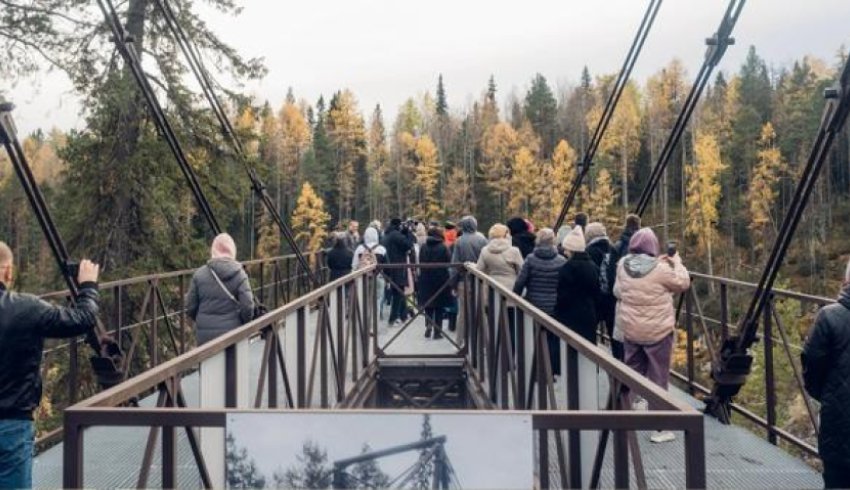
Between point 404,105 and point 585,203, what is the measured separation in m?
43.1

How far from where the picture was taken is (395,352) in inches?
414

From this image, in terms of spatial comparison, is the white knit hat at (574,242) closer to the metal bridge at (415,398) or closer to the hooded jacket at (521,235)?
the metal bridge at (415,398)

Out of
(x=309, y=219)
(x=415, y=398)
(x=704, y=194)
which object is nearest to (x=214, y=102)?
(x=415, y=398)

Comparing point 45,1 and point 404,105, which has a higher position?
point 404,105

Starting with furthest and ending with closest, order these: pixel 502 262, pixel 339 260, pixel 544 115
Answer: pixel 544 115 < pixel 339 260 < pixel 502 262

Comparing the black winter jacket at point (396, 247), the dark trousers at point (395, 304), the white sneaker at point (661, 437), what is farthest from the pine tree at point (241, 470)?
the black winter jacket at point (396, 247)

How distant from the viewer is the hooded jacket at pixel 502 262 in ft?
26.5

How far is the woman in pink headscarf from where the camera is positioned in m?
5.65

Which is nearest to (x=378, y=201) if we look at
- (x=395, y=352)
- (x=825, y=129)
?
(x=395, y=352)

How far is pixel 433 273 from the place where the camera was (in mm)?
10469

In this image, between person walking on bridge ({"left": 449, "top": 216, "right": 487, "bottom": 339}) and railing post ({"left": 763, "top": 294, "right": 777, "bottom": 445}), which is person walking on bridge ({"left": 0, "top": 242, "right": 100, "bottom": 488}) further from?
person walking on bridge ({"left": 449, "top": 216, "right": 487, "bottom": 339})

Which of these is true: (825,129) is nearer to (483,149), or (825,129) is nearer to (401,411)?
(401,411)

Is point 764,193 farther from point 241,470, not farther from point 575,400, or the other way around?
point 241,470

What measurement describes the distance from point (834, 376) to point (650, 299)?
6.54 feet
